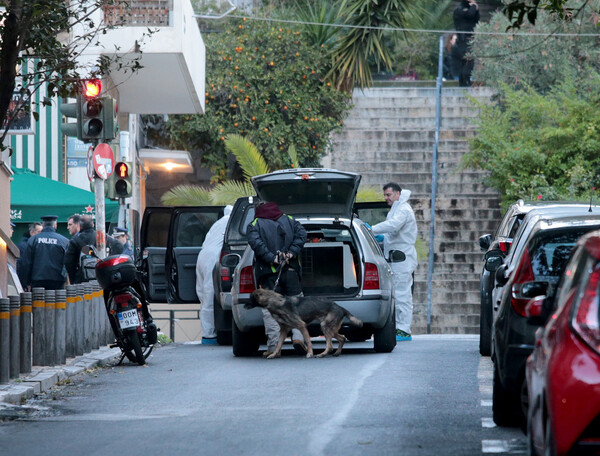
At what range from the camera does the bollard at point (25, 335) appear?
39.1 ft

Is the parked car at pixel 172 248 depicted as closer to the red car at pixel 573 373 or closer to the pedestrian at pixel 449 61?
the red car at pixel 573 373

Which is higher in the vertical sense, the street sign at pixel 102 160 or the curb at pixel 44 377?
the street sign at pixel 102 160

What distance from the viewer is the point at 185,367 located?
1335cm

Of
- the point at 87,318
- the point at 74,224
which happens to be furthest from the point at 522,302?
the point at 74,224

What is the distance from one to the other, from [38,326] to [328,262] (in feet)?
12.2

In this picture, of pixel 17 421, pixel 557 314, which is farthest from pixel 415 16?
pixel 557 314

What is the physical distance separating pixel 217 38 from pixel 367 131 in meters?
4.64

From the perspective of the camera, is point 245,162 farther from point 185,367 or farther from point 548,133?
point 185,367

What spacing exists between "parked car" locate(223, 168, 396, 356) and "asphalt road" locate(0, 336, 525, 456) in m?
0.46

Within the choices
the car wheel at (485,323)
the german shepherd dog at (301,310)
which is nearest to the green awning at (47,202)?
the german shepherd dog at (301,310)

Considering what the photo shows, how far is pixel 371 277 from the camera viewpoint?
13820 mm

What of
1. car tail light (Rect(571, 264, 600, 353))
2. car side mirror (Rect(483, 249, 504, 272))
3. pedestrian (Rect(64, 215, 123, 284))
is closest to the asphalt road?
car side mirror (Rect(483, 249, 504, 272))

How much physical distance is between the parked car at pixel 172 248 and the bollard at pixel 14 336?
636cm

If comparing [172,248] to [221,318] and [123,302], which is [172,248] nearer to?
[221,318]
